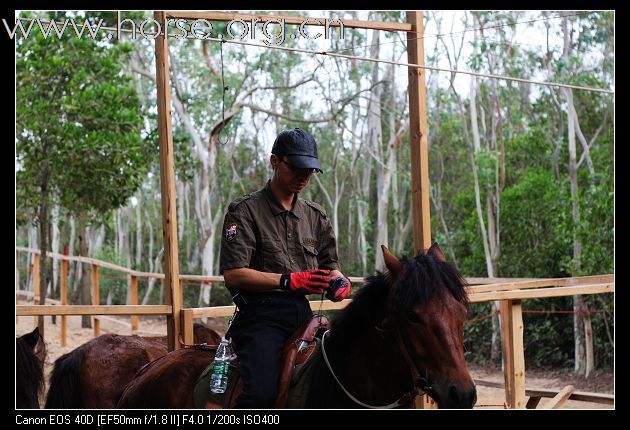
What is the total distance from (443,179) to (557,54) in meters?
6.18

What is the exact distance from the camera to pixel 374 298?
131 inches

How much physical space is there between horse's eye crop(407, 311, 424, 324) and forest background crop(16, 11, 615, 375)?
7.14ft

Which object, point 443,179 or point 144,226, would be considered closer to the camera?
point 443,179

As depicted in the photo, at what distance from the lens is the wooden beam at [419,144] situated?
19.9 feet

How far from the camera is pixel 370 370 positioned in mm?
3293

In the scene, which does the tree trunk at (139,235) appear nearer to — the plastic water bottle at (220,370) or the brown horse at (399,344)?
the plastic water bottle at (220,370)

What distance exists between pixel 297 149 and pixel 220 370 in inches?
42.1

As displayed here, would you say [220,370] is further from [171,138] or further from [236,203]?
[171,138]

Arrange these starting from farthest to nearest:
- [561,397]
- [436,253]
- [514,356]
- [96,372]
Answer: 1. [561,397]
2. [514,356]
3. [96,372]
4. [436,253]

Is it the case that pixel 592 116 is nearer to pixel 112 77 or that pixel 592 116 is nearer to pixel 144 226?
pixel 112 77

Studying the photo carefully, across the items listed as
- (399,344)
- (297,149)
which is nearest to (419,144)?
(297,149)
